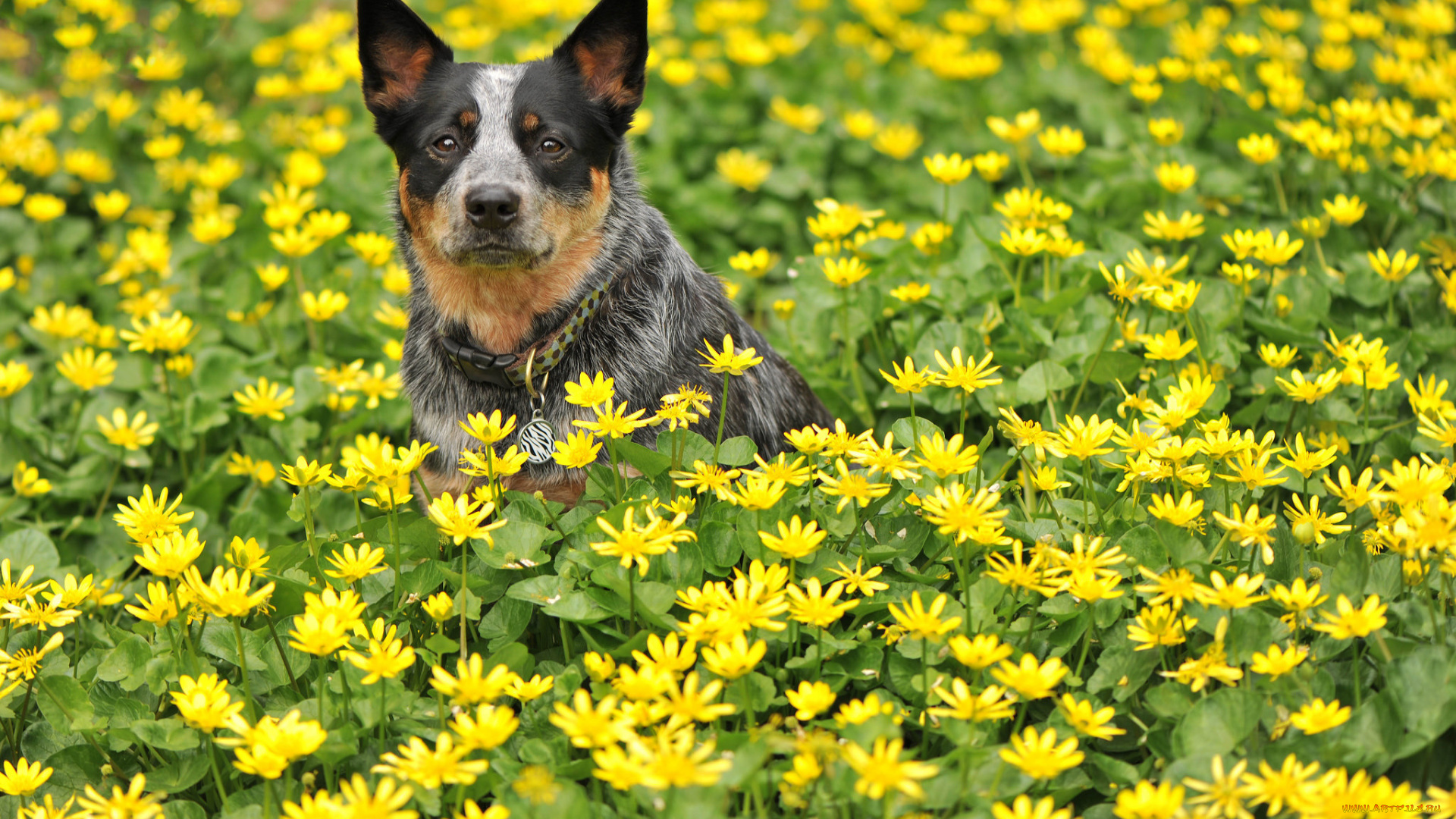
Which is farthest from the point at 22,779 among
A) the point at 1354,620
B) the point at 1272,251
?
the point at 1272,251

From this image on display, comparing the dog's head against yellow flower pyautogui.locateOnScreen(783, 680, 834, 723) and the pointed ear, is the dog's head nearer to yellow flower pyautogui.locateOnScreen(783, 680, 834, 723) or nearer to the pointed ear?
the pointed ear

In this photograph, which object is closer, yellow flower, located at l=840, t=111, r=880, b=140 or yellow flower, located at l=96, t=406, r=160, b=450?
yellow flower, located at l=96, t=406, r=160, b=450

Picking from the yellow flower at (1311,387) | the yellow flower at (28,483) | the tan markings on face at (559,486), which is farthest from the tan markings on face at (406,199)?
the yellow flower at (1311,387)

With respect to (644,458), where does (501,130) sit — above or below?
above

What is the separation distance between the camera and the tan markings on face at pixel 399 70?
14.5ft

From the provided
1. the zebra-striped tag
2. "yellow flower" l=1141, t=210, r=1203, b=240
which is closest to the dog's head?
the zebra-striped tag

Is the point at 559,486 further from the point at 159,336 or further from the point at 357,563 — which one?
the point at 159,336

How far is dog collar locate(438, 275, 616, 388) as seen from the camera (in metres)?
4.01

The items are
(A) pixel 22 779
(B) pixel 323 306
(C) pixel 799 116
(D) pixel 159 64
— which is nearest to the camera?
(A) pixel 22 779

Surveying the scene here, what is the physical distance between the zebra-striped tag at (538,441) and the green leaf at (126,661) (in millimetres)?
1249

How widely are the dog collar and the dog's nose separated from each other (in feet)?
1.34

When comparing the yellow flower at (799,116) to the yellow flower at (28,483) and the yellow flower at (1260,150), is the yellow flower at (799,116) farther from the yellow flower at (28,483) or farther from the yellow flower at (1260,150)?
the yellow flower at (28,483)

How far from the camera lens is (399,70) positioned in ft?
14.6

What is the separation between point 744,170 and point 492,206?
3140 millimetres
